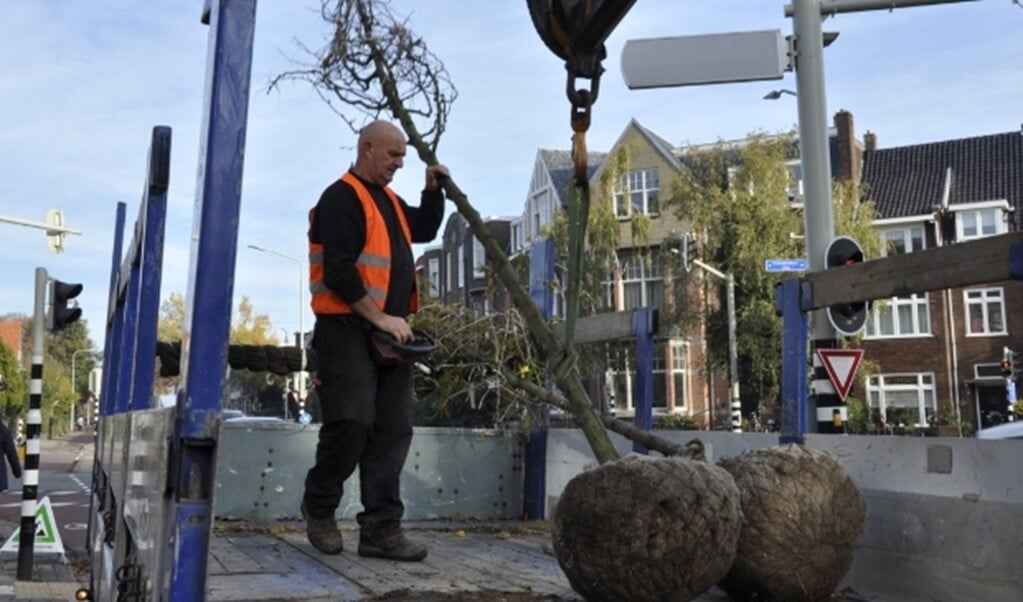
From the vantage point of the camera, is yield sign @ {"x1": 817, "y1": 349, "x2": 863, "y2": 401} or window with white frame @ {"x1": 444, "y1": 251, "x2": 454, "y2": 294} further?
window with white frame @ {"x1": 444, "y1": 251, "x2": 454, "y2": 294}

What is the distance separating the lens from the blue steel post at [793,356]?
14.0ft

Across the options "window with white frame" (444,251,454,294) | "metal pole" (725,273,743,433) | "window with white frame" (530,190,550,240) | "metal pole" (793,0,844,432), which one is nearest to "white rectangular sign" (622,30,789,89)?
"metal pole" (793,0,844,432)

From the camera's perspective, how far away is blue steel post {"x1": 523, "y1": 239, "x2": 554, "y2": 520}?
6305mm

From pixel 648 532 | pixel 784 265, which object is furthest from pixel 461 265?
pixel 648 532

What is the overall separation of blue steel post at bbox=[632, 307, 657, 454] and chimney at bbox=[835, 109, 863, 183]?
40.4 m

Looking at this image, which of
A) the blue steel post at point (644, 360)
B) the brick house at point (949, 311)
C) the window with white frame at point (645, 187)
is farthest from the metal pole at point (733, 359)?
the blue steel post at point (644, 360)

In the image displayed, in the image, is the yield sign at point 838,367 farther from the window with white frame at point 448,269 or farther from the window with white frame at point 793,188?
the window with white frame at point 448,269

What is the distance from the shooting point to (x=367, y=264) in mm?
4008

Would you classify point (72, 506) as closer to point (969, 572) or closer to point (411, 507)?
point (411, 507)

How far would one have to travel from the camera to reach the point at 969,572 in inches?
128

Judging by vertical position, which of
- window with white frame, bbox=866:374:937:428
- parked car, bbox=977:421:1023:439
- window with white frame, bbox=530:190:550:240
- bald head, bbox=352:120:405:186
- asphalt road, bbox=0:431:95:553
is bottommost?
asphalt road, bbox=0:431:95:553

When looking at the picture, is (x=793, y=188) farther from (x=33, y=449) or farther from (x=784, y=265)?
(x=33, y=449)

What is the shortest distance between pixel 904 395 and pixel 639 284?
10.6 metres

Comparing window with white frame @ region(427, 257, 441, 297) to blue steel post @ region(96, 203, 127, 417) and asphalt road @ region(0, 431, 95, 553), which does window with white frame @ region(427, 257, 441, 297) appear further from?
blue steel post @ region(96, 203, 127, 417)
